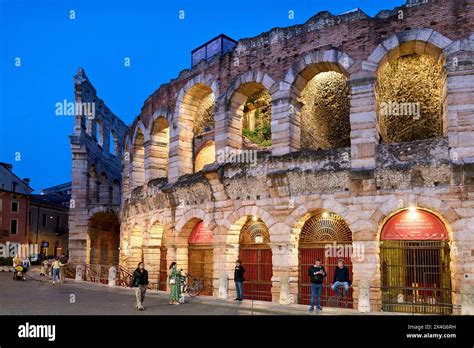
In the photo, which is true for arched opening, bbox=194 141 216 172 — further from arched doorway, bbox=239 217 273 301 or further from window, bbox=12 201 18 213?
window, bbox=12 201 18 213

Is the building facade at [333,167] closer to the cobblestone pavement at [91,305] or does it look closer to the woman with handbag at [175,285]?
the woman with handbag at [175,285]

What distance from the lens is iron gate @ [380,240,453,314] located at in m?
13.1

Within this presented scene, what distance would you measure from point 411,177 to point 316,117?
24.2 ft

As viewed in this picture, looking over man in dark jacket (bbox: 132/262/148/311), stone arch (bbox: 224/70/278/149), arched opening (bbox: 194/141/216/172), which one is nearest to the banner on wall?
stone arch (bbox: 224/70/278/149)

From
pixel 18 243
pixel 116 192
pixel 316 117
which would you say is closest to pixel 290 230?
pixel 316 117

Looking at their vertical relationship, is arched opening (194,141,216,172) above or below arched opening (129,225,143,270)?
above

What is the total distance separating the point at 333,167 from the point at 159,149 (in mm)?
9619

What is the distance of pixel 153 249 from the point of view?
68.9ft

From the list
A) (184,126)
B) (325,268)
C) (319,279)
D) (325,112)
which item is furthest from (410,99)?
(319,279)

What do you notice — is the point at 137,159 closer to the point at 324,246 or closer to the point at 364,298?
the point at 324,246

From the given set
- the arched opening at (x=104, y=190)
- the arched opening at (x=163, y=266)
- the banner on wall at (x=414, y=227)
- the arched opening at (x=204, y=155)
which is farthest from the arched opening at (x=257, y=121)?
the arched opening at (x=104, y=190)

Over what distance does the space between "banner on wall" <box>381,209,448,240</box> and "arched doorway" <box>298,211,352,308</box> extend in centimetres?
145

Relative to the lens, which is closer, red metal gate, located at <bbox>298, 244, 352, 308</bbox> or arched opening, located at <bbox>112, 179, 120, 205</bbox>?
red metal gate, located at <bbox>298, 244, 352, 308</bbox>
